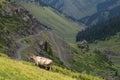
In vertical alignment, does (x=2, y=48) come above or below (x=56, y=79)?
above

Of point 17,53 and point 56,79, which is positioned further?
point 17,53

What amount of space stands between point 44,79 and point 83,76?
2589 centimetres

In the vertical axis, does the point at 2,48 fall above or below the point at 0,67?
above

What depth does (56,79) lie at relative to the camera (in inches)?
1435

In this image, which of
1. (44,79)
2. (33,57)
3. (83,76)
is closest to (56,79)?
(44,79)

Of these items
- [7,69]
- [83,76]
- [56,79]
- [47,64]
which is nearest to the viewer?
[7,69]

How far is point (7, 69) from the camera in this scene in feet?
105

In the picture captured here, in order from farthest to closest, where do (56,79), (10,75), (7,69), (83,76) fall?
1. (83,76)
2. (56,79)
3. (7,69)
4. (10,75)

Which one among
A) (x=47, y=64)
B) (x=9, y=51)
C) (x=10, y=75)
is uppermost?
(x=9, y=51)

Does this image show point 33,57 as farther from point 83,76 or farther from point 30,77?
point 83,76

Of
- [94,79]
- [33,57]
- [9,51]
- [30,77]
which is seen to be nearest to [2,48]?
[9,51]

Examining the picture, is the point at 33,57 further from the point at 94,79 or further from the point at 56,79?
the point at 94,79

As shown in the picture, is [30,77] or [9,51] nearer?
[30,77]

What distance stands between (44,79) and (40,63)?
9.82 m
